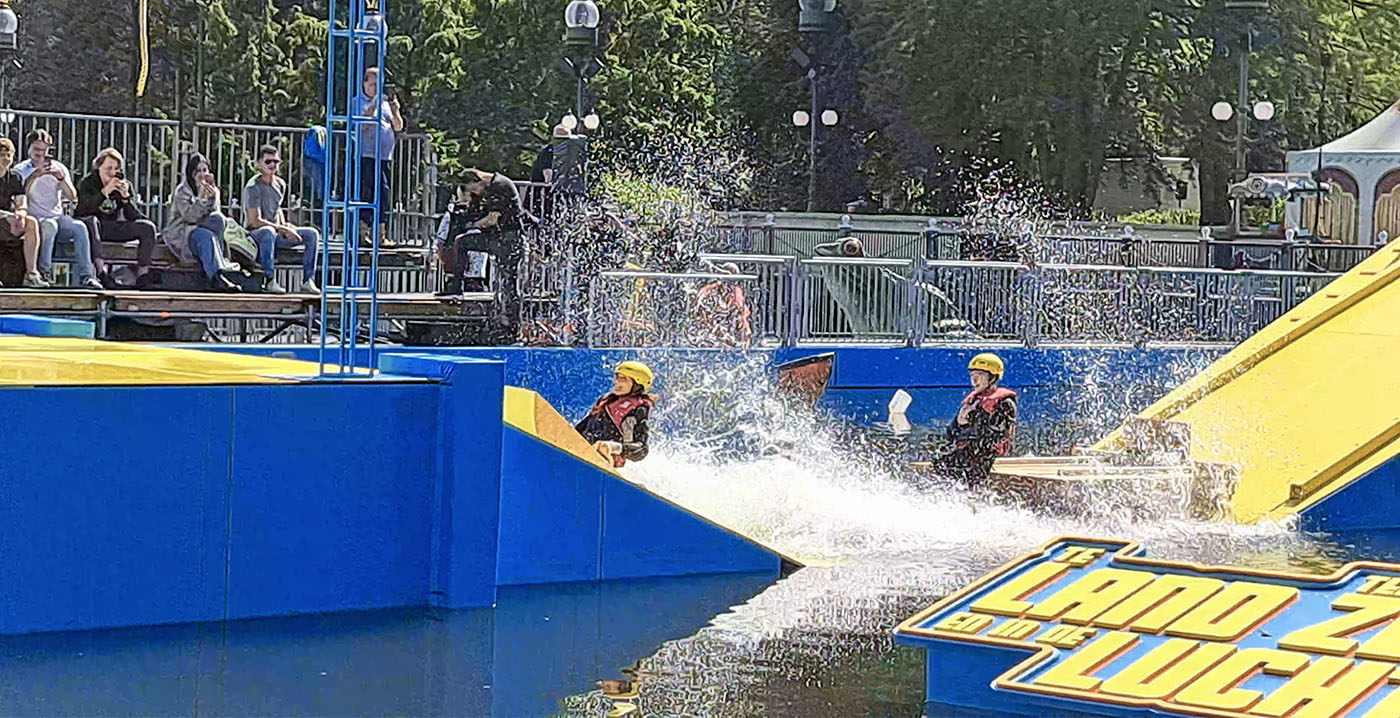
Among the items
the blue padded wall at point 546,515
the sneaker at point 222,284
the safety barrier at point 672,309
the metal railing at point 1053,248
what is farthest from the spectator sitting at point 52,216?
the metal railing at point 1053,248

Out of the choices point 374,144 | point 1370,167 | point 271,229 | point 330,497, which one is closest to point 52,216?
point 271,229

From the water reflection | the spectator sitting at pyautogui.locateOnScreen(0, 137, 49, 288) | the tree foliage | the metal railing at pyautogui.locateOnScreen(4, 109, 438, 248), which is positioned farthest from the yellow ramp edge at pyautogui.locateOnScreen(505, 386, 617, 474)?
the tree foliage

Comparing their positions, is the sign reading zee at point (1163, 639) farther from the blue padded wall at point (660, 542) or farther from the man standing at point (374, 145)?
the man standing at point (374, 145)

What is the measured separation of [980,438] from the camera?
15.7 m

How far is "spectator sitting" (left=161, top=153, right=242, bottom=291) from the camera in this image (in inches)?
737

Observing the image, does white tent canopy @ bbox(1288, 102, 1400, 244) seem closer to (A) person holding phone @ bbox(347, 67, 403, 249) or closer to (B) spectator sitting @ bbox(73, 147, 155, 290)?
(A) person holding phone @ bbox(347, 67, 403, 249)

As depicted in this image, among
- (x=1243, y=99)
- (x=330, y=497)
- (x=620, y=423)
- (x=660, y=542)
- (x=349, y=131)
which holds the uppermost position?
(x=1243, y=99)

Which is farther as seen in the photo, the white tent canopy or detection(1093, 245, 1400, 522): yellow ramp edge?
the white tent canopy

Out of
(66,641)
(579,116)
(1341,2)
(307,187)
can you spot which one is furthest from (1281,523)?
(1341,2)

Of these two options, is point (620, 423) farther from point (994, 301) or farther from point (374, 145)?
point (994, 301)

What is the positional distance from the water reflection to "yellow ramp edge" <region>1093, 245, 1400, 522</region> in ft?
22.1

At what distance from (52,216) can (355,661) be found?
32.9ft

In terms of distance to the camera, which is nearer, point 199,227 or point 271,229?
point 199,227

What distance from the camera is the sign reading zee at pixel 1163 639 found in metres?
7.43
